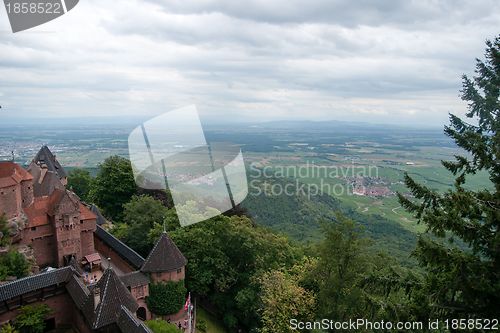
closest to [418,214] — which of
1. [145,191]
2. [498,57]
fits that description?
[498,57]

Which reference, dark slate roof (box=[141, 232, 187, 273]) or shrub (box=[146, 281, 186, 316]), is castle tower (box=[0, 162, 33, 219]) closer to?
dark slate roof (box=[141, 232, 187, 273])

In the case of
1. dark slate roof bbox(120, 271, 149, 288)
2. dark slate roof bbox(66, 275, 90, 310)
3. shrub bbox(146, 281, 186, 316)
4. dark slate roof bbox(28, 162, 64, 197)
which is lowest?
shrub bbox(146, 281, 186, 316)

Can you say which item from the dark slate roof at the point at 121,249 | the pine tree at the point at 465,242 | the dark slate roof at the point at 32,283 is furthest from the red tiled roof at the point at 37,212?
the pine tree at the point at 465,242

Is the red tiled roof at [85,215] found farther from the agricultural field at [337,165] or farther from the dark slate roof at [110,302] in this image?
the agricultural field at [337,165]

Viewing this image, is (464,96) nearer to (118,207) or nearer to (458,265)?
(458,265)

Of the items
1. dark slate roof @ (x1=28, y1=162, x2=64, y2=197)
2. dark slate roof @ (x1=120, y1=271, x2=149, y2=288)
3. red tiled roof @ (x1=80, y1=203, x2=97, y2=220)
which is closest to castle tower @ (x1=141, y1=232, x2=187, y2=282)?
dark slate roof @ (x1=120, y1=271, x2=149, y2=288)

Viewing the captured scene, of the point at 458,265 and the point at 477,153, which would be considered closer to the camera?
A: the point at 458,265
